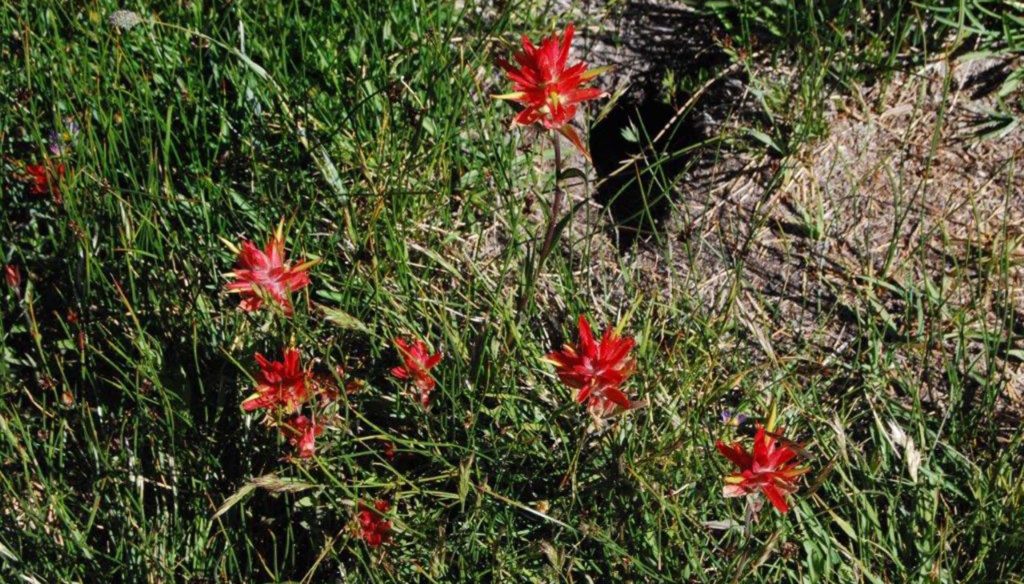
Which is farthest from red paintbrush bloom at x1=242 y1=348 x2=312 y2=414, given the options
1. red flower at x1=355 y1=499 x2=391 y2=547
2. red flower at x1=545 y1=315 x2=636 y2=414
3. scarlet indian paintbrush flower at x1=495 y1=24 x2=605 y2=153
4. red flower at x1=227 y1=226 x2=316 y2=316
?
scarlet indian paintbrush flower at x1=495 y1=24 x2=605 y2=153

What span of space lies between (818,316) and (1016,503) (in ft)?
2.02

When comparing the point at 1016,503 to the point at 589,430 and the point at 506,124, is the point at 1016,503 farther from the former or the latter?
the point at 506,124

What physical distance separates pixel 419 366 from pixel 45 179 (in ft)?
3.44

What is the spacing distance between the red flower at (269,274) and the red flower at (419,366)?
0.23 m

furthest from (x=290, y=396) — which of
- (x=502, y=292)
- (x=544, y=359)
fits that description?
(x=502, y=292)

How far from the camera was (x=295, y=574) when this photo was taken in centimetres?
214

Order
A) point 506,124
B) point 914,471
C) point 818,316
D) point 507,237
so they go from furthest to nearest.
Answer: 1. point 506,124
2. point 507,237
3. point 818,316
4. point 914,471

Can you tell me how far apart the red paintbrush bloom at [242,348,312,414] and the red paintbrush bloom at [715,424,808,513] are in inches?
30.1

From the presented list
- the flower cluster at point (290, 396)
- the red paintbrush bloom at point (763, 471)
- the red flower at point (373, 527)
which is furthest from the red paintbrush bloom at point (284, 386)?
the red paintbrush bloom at point (763, 471)

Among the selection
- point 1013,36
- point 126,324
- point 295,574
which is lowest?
point 295,574

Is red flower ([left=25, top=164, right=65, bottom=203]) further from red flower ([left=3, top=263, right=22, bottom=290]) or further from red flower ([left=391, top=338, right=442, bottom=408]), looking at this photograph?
red flower ([left=391, top=338, right=442, bottom=408])

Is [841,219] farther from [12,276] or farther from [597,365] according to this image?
[12,276]

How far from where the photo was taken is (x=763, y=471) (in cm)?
170

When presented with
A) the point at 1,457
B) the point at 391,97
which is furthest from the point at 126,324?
the point at 391,97
